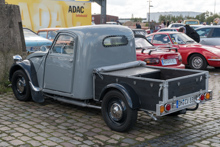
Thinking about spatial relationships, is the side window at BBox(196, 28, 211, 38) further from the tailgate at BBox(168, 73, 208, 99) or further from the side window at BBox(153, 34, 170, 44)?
Answer: the tailgate at BBox(168, 73, 208, 99)

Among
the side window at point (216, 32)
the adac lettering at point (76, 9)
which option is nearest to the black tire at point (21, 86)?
the side window at point (216, 32)

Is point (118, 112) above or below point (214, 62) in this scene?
below

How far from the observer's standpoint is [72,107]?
22.8ft

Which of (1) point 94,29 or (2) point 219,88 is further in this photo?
(2) point 219,88

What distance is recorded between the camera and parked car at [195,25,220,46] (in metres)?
14.0

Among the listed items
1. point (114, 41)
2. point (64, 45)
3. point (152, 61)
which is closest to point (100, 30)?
point (114, 41)

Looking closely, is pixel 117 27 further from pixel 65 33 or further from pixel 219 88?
pixel 219 88

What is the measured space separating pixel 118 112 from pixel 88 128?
0.65 metres

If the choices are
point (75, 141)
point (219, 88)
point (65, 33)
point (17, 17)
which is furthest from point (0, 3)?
point (219, 88)

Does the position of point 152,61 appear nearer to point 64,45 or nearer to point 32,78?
point 64,45

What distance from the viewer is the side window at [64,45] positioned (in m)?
6.19

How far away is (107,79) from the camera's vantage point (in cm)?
561

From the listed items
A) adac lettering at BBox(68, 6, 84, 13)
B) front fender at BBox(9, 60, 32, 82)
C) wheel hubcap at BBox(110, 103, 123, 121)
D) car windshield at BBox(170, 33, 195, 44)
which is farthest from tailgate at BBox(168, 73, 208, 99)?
adac lettering at BBox(68, 6, 84, 13)

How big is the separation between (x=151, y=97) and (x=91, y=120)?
5.05ft
